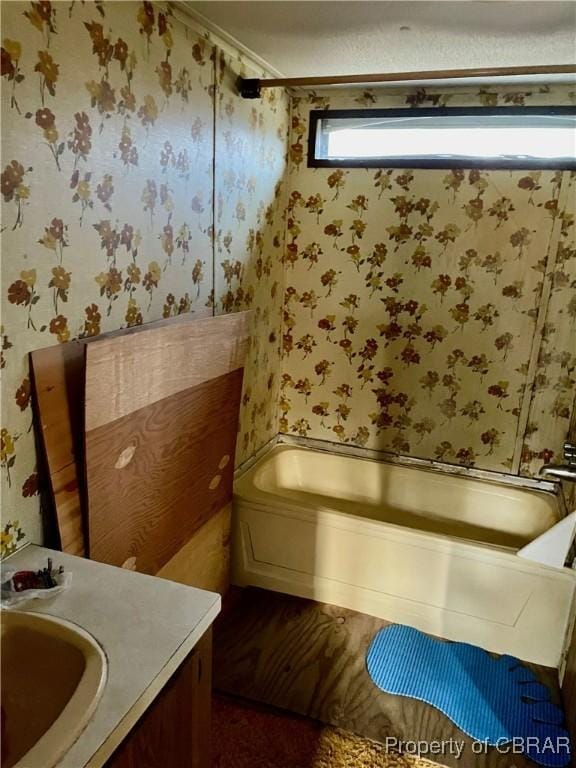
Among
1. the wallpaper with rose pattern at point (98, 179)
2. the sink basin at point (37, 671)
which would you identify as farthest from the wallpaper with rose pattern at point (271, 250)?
the sink basin at point (37, 671)

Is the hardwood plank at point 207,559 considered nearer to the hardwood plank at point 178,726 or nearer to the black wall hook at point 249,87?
the hardwood plank at point 178,726

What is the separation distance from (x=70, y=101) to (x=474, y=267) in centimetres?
187

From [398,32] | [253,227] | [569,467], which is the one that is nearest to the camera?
[398,32]

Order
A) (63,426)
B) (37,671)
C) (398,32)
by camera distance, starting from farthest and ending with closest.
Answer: (398,32) → (63,426) → (37,671)

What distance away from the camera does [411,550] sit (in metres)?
2.29

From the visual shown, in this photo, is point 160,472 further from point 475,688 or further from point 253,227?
point 475,688

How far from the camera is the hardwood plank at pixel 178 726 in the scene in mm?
977

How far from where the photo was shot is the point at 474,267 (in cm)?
258

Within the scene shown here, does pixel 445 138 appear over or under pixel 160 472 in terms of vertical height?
over

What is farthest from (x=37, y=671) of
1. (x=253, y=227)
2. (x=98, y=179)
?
(x=253, y=227)

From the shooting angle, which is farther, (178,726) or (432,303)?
(432,303)

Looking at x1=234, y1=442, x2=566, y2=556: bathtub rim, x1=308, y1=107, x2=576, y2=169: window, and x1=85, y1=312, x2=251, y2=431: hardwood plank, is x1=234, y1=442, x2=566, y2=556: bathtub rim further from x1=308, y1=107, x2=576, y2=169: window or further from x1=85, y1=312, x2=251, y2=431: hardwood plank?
x1=308, y1=107, x2=576, y2=169: window

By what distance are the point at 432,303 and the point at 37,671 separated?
219cm

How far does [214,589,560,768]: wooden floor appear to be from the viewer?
1.86 m
